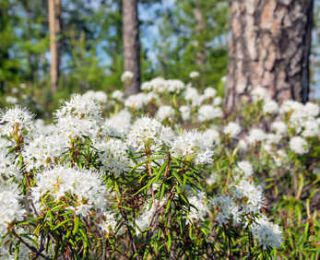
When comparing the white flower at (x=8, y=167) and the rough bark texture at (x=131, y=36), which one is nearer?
the white flower at (x=8, y=167)

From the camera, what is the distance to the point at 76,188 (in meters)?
1.68

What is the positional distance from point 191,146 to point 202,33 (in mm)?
13750

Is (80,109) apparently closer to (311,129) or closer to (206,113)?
(206,113)

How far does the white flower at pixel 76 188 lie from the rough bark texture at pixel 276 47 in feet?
12.3

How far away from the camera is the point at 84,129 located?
6.47 feet

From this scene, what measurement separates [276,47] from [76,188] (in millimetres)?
4166

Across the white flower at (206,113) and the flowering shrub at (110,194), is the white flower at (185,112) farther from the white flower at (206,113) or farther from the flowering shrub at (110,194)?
the flowering shrub at (110,194)

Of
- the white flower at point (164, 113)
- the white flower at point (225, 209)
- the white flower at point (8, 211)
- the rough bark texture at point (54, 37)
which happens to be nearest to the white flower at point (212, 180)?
the white flower at point (164, 113)

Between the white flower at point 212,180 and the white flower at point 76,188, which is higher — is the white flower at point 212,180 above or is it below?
below

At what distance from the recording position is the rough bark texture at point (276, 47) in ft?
17.0

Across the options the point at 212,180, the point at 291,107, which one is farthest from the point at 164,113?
the point at 291,107

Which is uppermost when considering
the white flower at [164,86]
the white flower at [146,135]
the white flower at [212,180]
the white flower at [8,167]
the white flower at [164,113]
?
the white flower at [146,135]

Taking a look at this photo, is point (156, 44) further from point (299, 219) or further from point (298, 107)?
point (299, 219)

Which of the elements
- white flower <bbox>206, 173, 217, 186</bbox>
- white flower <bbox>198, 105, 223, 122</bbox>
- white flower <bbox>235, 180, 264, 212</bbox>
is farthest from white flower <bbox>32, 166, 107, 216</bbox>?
white flower <bbox>198, 105, 223, 122</bbox>
